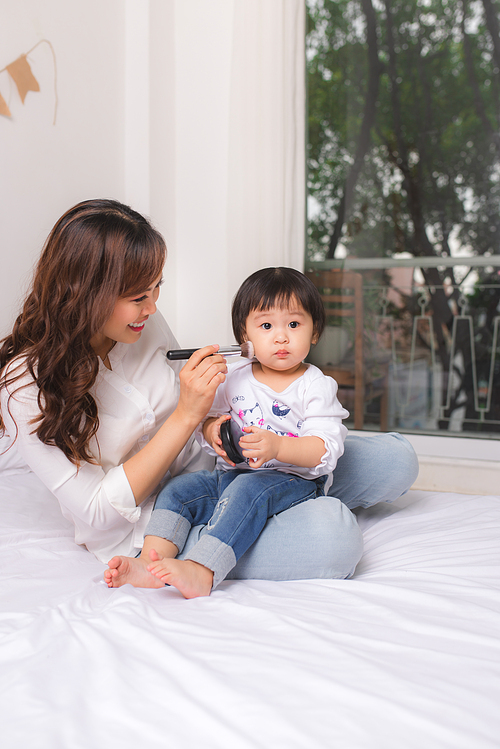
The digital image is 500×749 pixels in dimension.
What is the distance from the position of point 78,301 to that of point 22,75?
124 cm

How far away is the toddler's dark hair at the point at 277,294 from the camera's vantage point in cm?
116

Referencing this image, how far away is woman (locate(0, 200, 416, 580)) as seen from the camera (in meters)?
A: 0.97

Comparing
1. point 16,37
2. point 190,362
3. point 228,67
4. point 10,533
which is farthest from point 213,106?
point 10,533

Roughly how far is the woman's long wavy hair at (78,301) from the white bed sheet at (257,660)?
0.92 ft

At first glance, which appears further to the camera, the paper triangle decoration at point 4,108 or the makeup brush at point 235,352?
the paper triangle decoration at point 4,108

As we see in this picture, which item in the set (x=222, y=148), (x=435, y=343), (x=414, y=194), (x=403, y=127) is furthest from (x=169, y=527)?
(x=403, y=127)

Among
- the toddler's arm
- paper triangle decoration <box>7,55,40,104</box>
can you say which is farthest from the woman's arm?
paper triangle decoration <box>7,55,40,104</box>

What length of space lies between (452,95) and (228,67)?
1209 mm

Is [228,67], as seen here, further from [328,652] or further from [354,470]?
[328,652]

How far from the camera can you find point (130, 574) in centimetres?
91

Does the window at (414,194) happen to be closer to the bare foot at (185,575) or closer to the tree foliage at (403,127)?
the tree foliage at (403,127)

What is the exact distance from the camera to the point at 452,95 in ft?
9.43

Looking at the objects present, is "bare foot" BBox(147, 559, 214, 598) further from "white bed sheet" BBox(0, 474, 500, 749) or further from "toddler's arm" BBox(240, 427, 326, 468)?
"toddler's arm" BBox(240, 427, 326, 468)

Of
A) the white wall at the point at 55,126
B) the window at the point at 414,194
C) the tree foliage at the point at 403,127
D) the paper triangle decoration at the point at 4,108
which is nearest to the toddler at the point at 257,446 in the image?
the white wall at the point at 55,126
